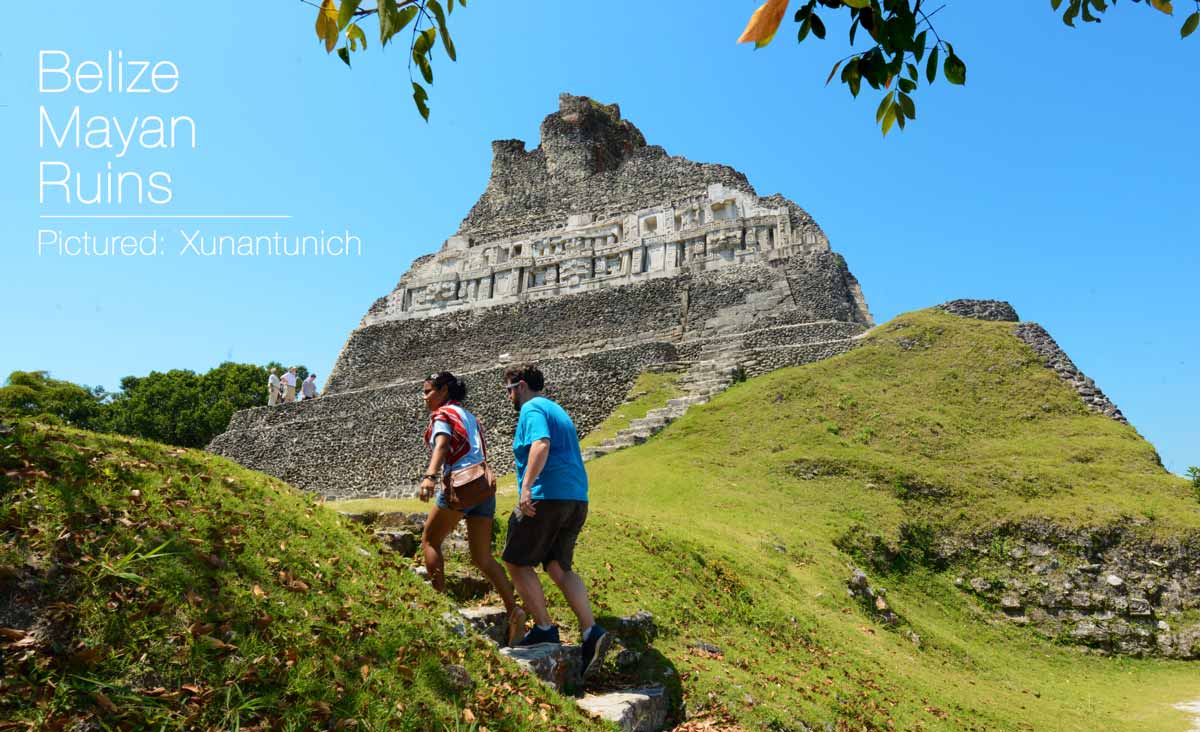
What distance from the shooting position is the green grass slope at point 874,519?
26.6ft

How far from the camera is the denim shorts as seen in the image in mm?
6398

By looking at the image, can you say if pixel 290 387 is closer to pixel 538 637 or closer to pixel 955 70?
pixel 538 637

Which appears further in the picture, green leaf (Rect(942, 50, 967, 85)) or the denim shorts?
the denim shorts

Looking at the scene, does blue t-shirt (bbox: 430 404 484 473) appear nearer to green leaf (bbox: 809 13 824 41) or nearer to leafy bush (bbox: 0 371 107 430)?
green leaf (bbox: 809 13 824 41)

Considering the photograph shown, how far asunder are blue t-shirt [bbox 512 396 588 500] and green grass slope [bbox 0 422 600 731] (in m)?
1.18

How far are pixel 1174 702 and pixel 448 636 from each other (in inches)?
392

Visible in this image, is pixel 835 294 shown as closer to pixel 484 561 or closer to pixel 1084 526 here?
pixel 1084 526

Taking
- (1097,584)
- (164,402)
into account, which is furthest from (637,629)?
(164,402)

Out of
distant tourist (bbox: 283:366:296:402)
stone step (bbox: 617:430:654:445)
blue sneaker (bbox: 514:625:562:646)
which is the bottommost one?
blue sneaker (bbox: 514:625:562:646)

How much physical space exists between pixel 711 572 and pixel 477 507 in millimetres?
4181

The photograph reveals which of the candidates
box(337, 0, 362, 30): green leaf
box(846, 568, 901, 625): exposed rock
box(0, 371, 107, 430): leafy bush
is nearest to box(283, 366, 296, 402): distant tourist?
box(0, 371, 107, 430): leafy bush

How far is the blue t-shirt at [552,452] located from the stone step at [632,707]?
1.50m

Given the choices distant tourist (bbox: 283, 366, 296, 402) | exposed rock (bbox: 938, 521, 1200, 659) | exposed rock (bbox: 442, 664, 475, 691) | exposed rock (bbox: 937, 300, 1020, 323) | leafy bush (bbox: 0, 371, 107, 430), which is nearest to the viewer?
exposed rock (bbox: 442, 664, 475, 691)

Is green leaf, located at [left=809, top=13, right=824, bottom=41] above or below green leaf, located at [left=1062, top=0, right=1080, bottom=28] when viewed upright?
below
